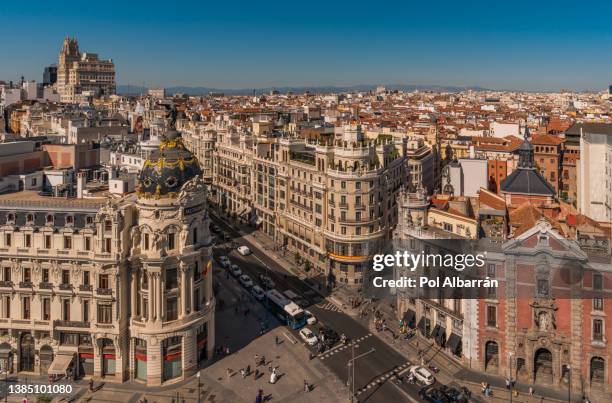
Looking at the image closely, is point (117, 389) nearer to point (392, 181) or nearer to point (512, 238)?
point (512, 238)

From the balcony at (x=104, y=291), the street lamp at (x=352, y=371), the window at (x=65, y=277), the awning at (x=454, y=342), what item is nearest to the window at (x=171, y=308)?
the balcony at (x=104, y=291)

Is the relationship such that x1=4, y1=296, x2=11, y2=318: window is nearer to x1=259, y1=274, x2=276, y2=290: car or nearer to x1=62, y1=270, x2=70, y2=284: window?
x1=62, y1=270, x2=70, y2=284: window

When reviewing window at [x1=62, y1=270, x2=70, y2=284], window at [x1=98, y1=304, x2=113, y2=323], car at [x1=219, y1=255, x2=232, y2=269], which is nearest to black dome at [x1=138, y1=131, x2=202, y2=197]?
window at [x1=62, y1=270, x2=70, y2=284]

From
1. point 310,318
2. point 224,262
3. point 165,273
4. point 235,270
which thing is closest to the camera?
point 165,273

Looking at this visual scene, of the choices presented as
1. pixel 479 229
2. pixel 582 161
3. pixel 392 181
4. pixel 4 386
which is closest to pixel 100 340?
pixel 4 386

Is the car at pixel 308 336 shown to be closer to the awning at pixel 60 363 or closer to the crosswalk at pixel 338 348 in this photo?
the crosswalk at pixel 338 348

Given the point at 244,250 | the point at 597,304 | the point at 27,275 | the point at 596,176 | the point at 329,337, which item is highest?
the point at 596,176

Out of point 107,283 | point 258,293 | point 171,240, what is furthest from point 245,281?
point 107,283

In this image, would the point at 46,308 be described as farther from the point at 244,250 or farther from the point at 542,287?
the point at 542,287

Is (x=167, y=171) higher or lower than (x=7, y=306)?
higher
